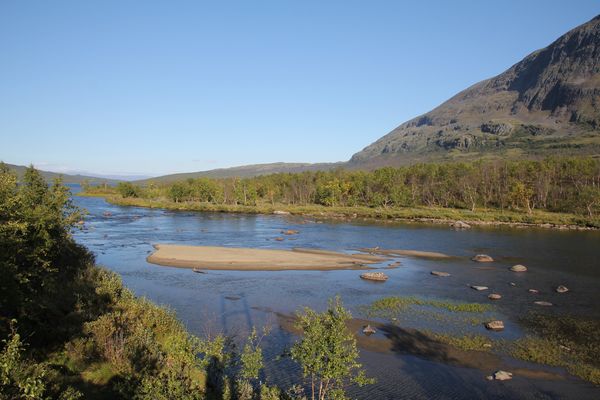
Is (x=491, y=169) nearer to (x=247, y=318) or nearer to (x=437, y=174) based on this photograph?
(x=437, y=174)

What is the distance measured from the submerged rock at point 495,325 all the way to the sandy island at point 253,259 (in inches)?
900

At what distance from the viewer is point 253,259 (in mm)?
56031

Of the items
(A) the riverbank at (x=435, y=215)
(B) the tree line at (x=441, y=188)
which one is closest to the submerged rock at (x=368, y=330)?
(A) the riverbank at (x=435, y=215)

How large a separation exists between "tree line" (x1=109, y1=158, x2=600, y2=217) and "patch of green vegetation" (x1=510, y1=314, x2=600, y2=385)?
87187 mm

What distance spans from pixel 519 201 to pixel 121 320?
123269 mm

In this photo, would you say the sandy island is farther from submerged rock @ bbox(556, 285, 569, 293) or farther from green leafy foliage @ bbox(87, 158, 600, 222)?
green leafy foliage @ bbox(87, 158, 600, 222)

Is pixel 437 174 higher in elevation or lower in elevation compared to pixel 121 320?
higher

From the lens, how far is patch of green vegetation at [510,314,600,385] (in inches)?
984

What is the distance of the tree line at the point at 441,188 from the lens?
4820 inches

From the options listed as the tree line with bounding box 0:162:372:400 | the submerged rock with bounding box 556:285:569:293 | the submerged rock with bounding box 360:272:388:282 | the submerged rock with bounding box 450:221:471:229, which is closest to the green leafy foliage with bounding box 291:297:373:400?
the tree line with bounding box 0:162:372:400

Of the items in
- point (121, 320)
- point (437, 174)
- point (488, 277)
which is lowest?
point (488, 277)

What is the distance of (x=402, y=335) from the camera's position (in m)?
29.4

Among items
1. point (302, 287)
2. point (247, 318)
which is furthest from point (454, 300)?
point (247, 318)

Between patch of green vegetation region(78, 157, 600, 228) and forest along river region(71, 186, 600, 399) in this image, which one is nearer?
forest along river region(71, 186, 600, 399)
